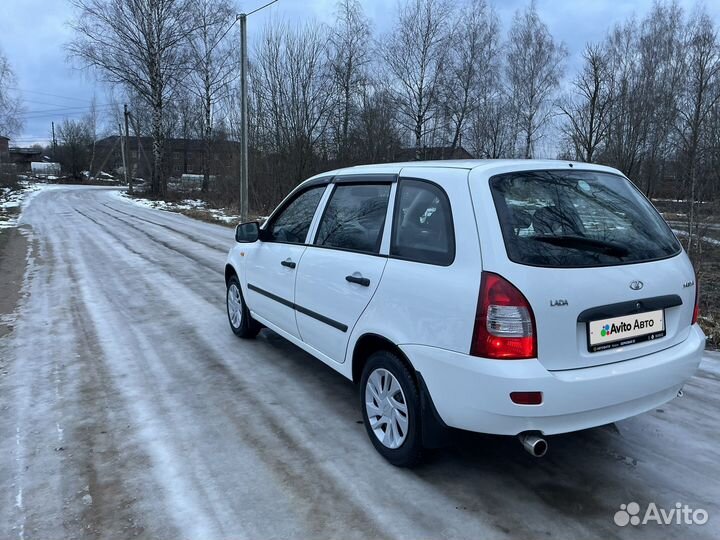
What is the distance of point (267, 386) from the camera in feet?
14.1

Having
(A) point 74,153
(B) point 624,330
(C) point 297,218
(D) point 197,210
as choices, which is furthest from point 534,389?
(A) point 74,153

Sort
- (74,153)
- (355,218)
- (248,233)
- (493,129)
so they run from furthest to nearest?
(74,153)
(493,129)
(248,233)
(355,218)

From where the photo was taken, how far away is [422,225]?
3039mm

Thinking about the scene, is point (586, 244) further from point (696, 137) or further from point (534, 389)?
point (696, 137)

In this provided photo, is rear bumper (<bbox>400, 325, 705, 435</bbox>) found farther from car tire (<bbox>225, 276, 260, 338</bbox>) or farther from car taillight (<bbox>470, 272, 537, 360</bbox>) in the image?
car tire (<bbox>225, 276, 260, 338</bbox>)

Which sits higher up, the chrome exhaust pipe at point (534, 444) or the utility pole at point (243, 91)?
the utility pole at point (243, 91)

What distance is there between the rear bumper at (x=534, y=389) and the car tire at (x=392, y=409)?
0.56ft

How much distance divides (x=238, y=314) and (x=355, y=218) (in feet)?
7.83

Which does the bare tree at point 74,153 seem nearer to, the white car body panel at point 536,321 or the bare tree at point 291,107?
the bare tree at point 291,107

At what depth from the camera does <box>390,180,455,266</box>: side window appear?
2829 millimetres

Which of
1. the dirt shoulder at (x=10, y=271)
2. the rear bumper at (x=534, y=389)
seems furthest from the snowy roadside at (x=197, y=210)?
the rear bumper at (x=534, y=389)

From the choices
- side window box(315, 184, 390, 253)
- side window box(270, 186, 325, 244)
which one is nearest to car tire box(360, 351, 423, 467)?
side window box(315, 184, 390, 253)

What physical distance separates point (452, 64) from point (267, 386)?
3141 centimetres

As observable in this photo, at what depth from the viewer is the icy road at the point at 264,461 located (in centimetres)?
259
